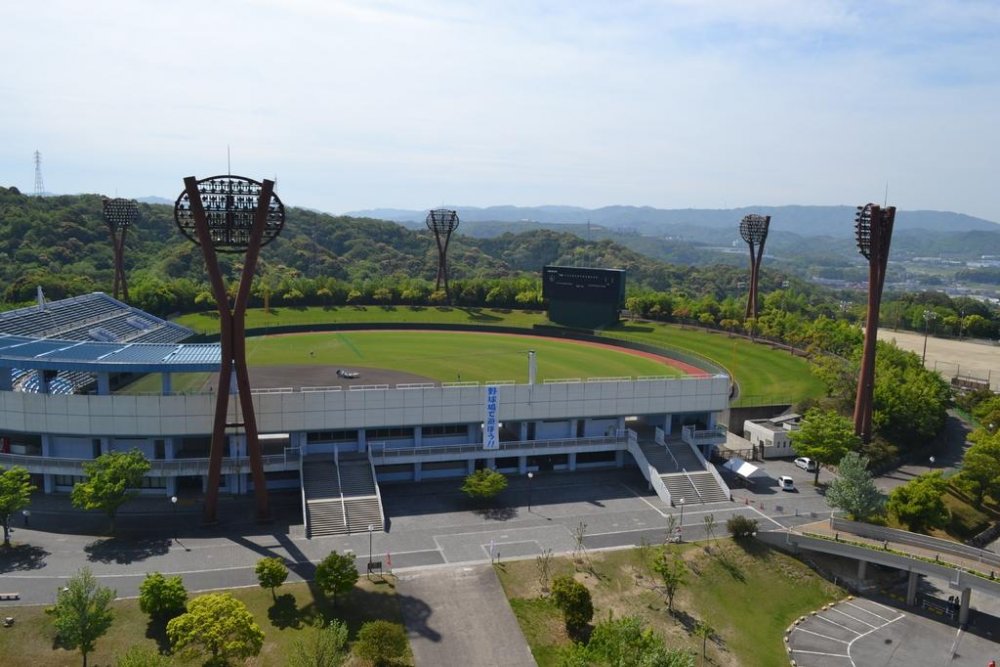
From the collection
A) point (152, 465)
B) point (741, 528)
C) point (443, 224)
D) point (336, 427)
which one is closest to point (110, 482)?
point (152, 465)

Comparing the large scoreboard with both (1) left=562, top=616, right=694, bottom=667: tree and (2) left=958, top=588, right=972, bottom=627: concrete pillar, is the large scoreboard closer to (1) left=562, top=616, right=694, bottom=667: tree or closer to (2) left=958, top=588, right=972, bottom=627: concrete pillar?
(2) left=958, top=588, right=972, bottom=627: concrete pillar

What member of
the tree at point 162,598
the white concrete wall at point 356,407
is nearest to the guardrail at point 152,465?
the white concrete wall at point 356,407

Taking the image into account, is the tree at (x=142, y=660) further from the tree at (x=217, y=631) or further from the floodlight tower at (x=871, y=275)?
the floodlight tower at (x=871, y=275)

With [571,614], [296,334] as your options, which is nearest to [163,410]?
[571,614]

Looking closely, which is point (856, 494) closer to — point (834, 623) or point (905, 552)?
point (905, 552)

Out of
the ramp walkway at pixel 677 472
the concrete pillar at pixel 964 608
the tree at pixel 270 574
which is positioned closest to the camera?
the tree at pixel 270 574
